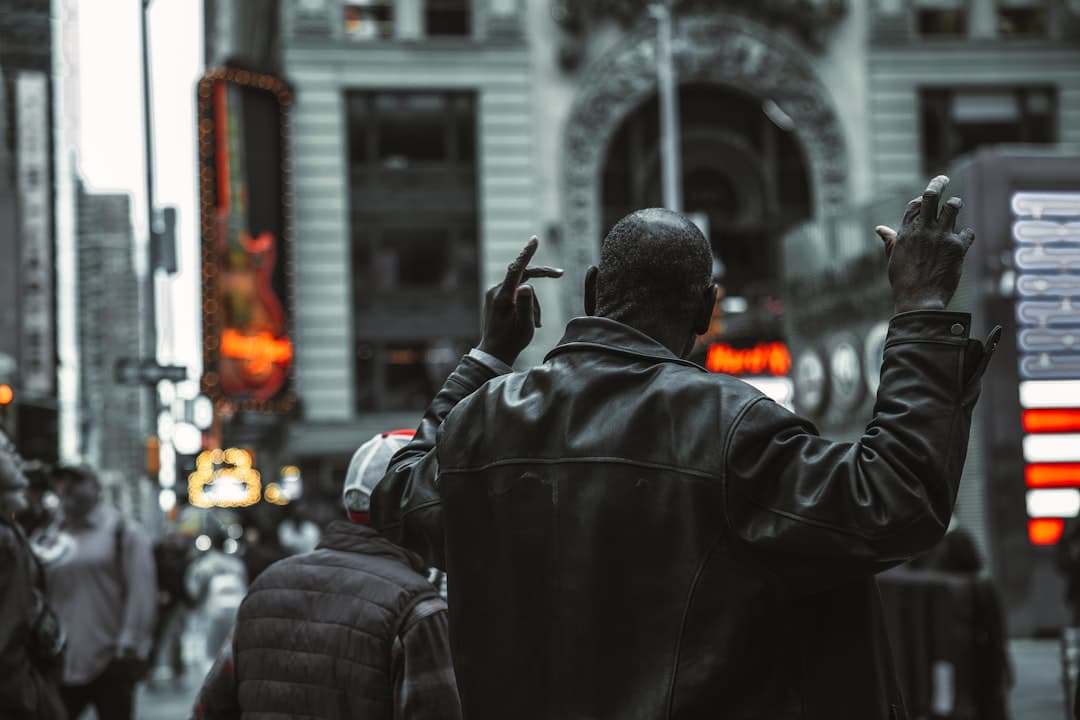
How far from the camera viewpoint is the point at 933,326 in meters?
3.00

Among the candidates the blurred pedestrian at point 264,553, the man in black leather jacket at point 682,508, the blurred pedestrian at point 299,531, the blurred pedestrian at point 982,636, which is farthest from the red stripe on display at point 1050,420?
the man in black leather jacket at point 682,508

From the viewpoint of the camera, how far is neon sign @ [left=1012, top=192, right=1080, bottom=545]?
17.5 metres

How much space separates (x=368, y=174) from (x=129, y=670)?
30.1m

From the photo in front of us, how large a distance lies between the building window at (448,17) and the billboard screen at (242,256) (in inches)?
166

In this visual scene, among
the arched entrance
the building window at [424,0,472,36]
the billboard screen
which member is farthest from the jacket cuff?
the building window at [424,0,472,36]

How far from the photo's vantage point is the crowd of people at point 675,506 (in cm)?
294

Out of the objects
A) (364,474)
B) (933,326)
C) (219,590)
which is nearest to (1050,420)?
(219,590)

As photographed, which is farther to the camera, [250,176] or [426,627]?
[250,176]

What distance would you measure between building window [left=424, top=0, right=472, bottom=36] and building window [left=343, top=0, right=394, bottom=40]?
933 millimetres

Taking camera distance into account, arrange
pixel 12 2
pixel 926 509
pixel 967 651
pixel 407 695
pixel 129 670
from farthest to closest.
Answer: pixel 12 2, pixel 967 651, pixel 129 670, pixel 407 695, pixel 926 509

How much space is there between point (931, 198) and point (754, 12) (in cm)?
3791

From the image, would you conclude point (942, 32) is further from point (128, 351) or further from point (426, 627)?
point (128, 351)

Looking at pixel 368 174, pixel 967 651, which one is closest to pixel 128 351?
pixel 368 174

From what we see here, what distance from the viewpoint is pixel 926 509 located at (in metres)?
2.90
